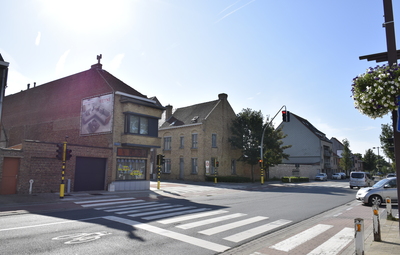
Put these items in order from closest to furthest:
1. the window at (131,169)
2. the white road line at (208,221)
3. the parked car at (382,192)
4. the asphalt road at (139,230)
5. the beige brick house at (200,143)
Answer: the asphalt road at (139,230) → the white road line at (208,221) → the parked car at (382,192) → the window at (131,169) → the beige brick house at (200,143)

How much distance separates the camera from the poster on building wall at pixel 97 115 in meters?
22.6

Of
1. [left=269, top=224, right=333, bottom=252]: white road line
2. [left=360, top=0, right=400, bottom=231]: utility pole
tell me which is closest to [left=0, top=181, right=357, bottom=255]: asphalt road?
[left=269, top=224, right=333, bottom=252]: white road line

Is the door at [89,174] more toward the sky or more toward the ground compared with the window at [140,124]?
more toward the ground

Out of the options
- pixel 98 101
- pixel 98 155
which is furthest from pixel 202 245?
pixel 98 101

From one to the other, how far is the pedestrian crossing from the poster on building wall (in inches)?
492

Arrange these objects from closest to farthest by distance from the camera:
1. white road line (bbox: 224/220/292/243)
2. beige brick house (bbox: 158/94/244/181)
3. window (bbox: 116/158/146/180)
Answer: white road line (bbox: 224/220/292/243), window (bbox: 116/158/146/180), beige brick house (bbox: 158/94/244/181)

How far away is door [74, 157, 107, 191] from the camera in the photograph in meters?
A: 20.0

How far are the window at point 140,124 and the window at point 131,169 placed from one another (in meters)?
2.33

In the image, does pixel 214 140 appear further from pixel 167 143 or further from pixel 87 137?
pixel 87 137

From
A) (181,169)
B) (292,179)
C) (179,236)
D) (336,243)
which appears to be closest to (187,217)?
(179,236)

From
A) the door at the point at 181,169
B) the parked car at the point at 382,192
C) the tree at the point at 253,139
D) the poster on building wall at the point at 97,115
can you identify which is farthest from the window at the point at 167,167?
the parked car at the point at 382,192

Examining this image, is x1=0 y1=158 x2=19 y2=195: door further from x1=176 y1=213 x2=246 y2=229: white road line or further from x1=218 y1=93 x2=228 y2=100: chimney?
x1=218 y1=93 x2=228 y2=100: chimney

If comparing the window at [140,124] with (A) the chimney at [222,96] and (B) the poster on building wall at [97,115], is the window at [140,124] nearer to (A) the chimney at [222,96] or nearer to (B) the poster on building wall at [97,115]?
(B) the poster on building wall at [97,115]

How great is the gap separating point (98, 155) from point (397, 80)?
1968 cm
